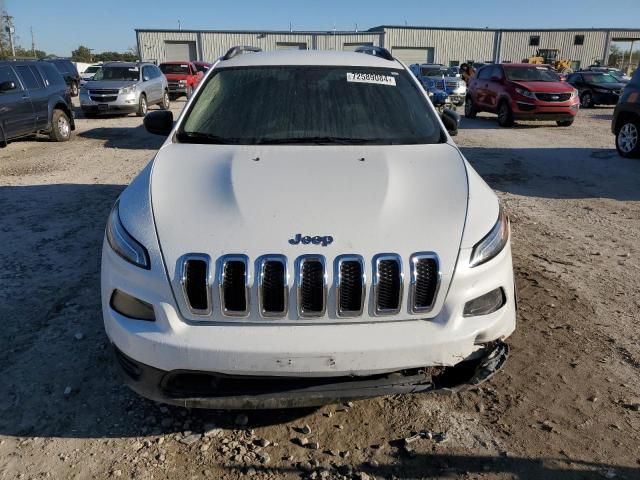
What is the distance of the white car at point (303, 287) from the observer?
2254 millimetres

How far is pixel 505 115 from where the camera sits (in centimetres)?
1534

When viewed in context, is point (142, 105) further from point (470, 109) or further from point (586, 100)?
point (586, 100)

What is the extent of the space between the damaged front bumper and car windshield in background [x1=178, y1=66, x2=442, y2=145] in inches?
Result: 63.5

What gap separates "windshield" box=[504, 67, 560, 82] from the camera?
50.9 ft

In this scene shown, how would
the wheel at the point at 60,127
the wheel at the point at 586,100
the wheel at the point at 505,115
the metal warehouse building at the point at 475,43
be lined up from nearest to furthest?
the wheel at the point at 60,127 < the wheel at the point at 505,115 < the wheel at the point at 586,100 < the metal warehouse building at the point at 475,43

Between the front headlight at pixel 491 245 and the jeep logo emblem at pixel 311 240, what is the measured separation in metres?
0.65

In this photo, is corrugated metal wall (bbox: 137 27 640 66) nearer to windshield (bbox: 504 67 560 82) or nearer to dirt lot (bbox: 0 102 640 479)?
windshield (bbox: 504 67 560 82)

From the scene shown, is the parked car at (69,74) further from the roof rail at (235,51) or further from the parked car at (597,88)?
the parked car at (597,88)

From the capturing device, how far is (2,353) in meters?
3.30

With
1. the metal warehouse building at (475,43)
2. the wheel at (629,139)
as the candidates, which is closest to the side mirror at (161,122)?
the wheel at (629,139)

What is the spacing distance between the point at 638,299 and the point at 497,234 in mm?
2264

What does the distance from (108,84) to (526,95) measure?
39.6 ft

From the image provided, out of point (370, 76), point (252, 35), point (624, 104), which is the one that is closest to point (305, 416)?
point (370, 76)

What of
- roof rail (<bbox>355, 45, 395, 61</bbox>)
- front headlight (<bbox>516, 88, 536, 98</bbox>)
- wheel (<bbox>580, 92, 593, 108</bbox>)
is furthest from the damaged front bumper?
wheel (<bbox>580, 92, 593, 108</bbox>)
